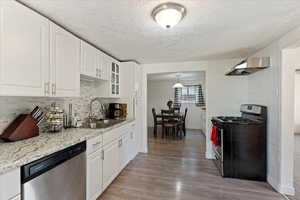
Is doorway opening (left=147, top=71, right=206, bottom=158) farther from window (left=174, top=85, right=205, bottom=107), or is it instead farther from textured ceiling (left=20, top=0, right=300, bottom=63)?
textured ceiling (left=20, top=0, right=300, bottom=63)

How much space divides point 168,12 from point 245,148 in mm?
2370

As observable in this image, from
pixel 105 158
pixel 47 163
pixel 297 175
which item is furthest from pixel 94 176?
pixel 297 175

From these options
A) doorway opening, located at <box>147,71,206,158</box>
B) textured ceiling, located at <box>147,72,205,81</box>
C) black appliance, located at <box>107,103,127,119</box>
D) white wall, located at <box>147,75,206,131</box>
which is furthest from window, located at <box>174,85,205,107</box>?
black appliance, located at <box>107,103,127,119</box>

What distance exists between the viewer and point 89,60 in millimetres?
2246

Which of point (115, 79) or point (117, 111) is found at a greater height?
point (115, 79)

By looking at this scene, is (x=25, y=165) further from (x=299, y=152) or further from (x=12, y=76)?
(x=299, y=152)

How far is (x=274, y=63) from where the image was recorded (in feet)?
7.38

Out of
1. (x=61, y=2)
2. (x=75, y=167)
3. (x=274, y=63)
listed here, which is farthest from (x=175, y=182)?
(x=61, y=2)

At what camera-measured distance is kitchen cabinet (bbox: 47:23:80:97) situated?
1.63 metres

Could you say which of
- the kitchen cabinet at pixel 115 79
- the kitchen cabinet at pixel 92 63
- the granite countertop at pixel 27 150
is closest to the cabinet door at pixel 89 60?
the kitchen cabinet at pixel 92 63

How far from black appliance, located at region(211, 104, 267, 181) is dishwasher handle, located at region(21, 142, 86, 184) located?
7.31 feet

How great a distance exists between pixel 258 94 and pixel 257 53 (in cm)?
76

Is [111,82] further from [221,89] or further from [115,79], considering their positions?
[221,89]

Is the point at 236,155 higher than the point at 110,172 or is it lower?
higher
